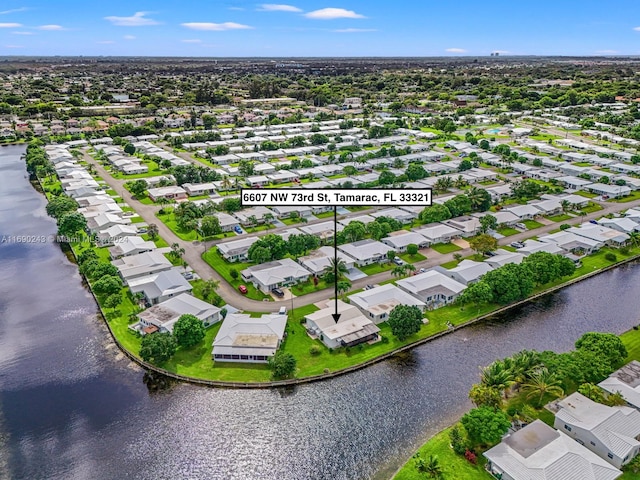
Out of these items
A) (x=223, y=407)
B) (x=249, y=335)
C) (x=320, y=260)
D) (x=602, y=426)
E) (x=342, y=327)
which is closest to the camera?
(x=602, y=426)

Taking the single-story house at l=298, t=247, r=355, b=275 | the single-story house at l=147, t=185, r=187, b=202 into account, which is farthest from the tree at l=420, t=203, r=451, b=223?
the single-story house at l=147, t=185, r=187, b=202

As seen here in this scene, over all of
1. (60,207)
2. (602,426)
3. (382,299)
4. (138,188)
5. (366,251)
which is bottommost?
(382,299)

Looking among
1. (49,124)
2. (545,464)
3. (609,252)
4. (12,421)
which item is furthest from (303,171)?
(49,124)

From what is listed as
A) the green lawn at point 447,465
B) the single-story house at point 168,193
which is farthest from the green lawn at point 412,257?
the single-story house at point 168,193

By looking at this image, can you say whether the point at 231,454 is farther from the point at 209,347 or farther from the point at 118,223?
the point at 118,223

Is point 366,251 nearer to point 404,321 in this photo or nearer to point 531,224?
point 404,321

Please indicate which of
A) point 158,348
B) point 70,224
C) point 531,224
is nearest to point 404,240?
point 531,224

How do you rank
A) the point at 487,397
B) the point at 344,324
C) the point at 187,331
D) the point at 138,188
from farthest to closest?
the point at 138,188 < the point at 344,324 < the point at 187,331 < the point at 487,397
